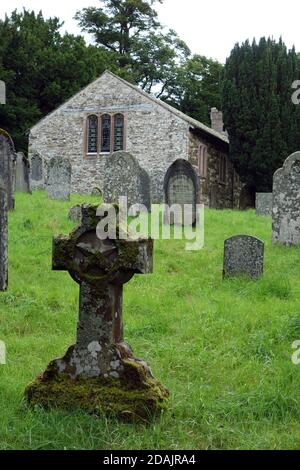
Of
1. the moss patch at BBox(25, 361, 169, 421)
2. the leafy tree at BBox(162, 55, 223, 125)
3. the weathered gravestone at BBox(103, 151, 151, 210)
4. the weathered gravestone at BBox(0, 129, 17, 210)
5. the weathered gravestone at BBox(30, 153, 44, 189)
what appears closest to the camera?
the moss patch at BBox(25, 361, 169, 421)

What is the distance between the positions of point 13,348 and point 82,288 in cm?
175

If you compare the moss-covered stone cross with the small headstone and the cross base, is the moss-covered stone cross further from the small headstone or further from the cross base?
the small headstone

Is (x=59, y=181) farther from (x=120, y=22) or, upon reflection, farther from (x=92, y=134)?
(x=120, y=22)

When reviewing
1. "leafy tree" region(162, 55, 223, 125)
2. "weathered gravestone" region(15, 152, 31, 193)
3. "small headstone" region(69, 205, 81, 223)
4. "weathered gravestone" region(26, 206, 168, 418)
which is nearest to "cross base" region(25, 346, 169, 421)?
"weathered gravestone" region(26, 206, 168, 418)

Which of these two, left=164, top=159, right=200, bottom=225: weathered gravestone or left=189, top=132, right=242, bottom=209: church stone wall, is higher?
left=189, top=132, right=242, bottom=209: church stone wall

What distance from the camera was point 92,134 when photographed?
90.7ft

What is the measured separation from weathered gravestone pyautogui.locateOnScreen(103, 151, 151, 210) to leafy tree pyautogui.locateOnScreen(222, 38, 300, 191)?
12.0 metres

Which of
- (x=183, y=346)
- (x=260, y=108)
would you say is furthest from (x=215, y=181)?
(x=183, y=346)

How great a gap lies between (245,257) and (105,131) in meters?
19.9

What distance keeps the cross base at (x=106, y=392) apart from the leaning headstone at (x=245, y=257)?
482cm

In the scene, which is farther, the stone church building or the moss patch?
the stone church building

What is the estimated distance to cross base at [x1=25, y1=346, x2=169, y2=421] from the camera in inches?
153

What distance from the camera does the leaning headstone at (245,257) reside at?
873 cm

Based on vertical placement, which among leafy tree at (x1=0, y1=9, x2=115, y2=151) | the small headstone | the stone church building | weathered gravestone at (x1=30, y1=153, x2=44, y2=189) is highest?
leafy tree at (x1=0, y1=9, x2=115, y2=151)
